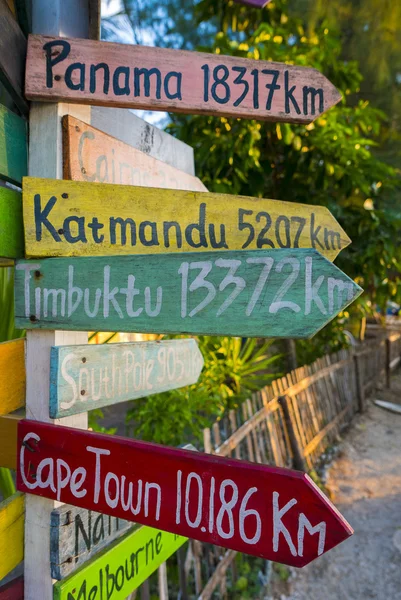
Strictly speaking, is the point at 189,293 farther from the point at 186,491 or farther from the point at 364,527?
the point at 364,527

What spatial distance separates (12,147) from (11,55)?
22 cm

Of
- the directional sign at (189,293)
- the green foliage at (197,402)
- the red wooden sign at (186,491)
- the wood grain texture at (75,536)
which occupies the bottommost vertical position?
the green foliage at (197,402)

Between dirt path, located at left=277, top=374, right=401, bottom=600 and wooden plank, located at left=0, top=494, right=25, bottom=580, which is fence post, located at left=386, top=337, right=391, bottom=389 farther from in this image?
wooden plank, located at left=0, top=494, right=25, bottom=580

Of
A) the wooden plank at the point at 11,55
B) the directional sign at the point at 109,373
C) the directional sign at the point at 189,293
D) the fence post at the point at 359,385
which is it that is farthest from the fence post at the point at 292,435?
the wooden plank at the point at 11,55

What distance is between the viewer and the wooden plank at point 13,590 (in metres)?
1.15

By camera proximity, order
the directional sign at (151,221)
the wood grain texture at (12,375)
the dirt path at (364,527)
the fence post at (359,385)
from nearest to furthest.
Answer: the directional sign at (151,221), the wood grain texture at (12,375), the dirt path at (364,527), the fence post at (359,385)

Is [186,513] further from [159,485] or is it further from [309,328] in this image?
[309,328]

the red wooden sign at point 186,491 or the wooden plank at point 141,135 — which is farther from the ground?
the wooden plank at point 141,135

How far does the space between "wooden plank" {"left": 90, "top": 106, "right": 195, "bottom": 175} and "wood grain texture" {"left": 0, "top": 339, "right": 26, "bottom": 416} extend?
0.65m

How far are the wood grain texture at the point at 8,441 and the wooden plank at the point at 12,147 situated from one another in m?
0.63

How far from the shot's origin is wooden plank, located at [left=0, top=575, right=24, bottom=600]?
45.1 inches

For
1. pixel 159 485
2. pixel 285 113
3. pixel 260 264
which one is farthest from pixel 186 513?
pixel 285 113

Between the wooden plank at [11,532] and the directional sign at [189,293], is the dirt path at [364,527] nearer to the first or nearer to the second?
the wooden plank at [11,532]

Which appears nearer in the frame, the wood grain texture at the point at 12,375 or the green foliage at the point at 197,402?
the wood grain texture at the point at 12,375
